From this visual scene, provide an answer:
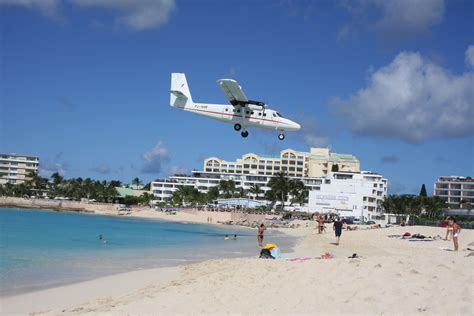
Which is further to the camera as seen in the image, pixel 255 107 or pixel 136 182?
pixel 136 182

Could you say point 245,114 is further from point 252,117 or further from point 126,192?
point 126,192

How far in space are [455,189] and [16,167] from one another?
12681 cm

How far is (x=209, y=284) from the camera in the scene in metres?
13.8

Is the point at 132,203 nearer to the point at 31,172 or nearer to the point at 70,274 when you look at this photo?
the point at 31,172

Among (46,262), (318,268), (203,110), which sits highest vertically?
(203,110)

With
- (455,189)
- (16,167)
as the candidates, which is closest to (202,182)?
(16,167)

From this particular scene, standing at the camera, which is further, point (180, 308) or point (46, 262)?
point (46, 262)

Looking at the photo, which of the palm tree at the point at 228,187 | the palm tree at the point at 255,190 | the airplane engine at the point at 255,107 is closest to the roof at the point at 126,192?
the palm tree at the point at 228,187

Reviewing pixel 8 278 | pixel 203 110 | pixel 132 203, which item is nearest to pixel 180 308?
pixel 8 278

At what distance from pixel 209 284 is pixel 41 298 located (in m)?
5.00

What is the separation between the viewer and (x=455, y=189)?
138750 mm

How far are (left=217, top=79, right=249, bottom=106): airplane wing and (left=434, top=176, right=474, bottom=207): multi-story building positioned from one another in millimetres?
114192

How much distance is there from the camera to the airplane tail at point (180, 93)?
112 feet

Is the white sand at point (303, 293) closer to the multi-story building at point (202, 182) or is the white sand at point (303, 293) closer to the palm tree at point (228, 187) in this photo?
the palm tree at point (228, 187)
